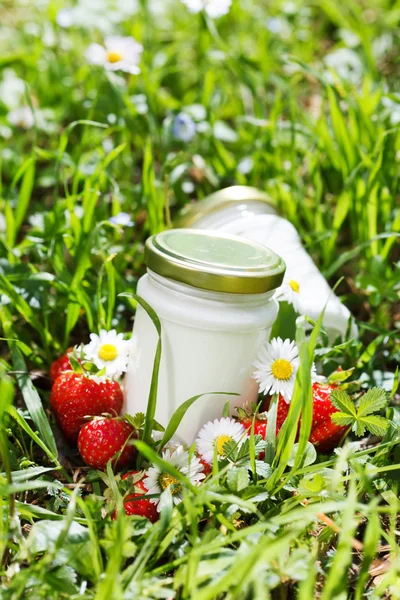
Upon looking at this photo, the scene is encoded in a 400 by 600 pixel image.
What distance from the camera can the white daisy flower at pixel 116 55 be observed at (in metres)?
1.67

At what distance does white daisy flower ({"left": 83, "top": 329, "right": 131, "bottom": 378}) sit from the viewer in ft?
3.75

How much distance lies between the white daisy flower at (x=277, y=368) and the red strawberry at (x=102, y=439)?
0.22 metres

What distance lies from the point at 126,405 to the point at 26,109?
125 cm

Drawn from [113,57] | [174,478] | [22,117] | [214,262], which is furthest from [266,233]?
[22,117]

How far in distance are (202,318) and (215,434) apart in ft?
0.61

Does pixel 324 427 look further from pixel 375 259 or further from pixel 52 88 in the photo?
pixel 52 88

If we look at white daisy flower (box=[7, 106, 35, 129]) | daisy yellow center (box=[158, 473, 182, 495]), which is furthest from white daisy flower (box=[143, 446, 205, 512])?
white daisy flower (box=[7, 106, 35, 129])

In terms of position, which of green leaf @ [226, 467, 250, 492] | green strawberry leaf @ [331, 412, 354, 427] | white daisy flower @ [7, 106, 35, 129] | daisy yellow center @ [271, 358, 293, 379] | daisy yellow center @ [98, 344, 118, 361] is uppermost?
white daisy flower @ [7, 106, 35, 129]

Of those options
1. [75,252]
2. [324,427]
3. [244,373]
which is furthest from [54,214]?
[324,427]

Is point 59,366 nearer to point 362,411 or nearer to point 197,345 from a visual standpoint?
point 197,345

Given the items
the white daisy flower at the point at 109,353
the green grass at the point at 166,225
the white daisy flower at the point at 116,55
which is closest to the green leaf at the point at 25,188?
the green grass at the point at 166,225

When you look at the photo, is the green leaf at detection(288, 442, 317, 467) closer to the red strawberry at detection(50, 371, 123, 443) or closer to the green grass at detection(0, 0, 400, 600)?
the green grass at detection(0, 0, 400, 600)

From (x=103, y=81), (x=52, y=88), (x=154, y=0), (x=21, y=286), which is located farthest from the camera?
(x=154, y=0)

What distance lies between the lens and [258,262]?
A: 107cm
